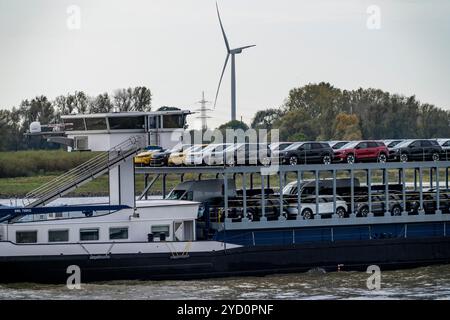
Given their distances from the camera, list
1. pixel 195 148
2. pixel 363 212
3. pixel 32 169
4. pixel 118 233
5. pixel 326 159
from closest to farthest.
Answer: pixel 118 233 → pixel 363 212 → pixel 326 159 → pixel 195 148 → pixel 32 169

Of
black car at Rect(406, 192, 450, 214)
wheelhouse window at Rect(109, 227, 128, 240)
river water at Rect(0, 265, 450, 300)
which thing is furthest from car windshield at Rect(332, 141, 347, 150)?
wheelhouse window at Rect(109, 227, 128, 240)

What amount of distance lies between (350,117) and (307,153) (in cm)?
3740

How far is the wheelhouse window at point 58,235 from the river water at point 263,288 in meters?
1.85

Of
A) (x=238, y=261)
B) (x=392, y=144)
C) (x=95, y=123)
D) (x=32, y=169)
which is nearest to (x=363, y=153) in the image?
(x=392, y=144)

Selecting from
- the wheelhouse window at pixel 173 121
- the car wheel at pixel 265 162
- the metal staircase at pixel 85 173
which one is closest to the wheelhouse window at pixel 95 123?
the metal staircase at pixel 85 173

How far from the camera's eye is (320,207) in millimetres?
47406

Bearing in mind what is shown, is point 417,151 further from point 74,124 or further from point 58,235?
point 58,235

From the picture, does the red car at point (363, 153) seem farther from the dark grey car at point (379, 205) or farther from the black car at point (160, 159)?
the black car at point (160, 159)

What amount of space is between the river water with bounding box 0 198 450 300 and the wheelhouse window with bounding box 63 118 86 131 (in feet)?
20.5

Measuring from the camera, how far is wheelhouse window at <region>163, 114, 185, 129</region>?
149 feet

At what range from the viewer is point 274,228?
150 ft

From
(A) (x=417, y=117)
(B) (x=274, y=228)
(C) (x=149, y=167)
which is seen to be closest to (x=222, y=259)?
(B) (x=274, y=228)

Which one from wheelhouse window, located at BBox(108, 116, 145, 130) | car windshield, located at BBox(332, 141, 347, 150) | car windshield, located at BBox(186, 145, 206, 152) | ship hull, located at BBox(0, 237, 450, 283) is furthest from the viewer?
car windshield, located at BBox(332, 141, 347, 150)

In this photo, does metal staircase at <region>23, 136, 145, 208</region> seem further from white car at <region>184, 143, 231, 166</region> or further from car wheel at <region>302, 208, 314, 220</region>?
car wheel at <region>302, 208, 314, 220</region>
